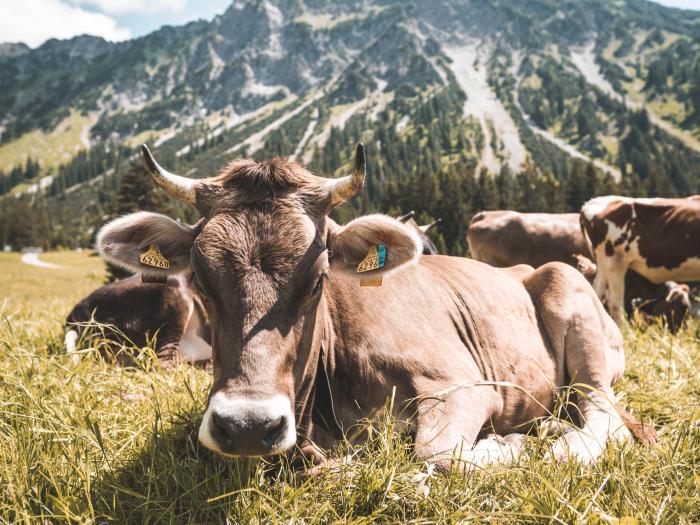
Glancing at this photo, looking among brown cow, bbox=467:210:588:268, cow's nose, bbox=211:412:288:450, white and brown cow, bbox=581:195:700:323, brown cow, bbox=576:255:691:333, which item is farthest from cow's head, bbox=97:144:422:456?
brown cow, bbox=467:210:588:268

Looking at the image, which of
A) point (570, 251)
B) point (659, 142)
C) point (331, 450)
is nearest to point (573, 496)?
point (331, 450)

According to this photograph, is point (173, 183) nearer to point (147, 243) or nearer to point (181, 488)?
point (147, 243)

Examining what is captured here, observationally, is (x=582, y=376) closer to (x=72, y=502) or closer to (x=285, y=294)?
(x=285, y=294)

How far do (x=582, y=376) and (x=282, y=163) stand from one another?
3.29 m

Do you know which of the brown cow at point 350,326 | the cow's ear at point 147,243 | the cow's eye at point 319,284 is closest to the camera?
the brown cow at point 350,326

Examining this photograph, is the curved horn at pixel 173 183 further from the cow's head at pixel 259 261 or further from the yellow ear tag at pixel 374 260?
the yellow ear tag at pixel 374 260

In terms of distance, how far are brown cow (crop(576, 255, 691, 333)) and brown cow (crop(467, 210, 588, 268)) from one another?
331cm

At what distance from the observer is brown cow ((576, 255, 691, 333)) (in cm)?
945

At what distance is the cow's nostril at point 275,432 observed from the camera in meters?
2.24

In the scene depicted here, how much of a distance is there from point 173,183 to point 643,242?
1099 cm

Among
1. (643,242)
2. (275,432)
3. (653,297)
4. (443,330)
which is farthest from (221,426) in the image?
(653,297)

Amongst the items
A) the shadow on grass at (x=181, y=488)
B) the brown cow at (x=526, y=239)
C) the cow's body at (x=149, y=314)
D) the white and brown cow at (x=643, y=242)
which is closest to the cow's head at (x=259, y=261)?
the shadow on grass at (x=181, y=488)

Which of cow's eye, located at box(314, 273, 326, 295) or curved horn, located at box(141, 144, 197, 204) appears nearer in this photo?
cow's eye, located at box(314, 273, 326, 295)

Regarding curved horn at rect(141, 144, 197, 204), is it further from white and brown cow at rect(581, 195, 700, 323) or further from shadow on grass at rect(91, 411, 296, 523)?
white and brown cow at rect(581, 195, 700, 323)
